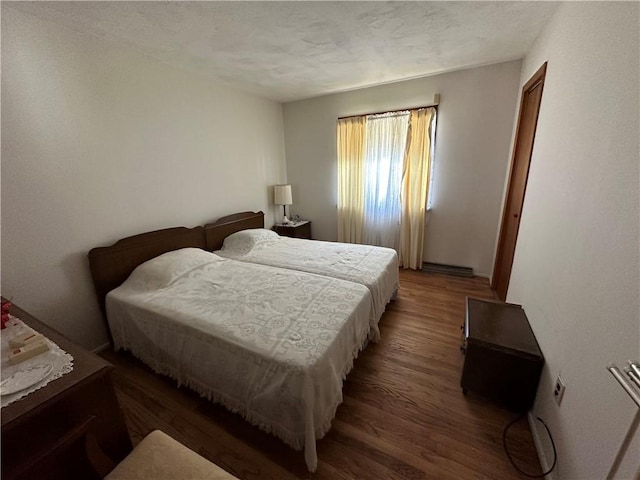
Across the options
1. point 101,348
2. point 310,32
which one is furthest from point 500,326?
point 101,348

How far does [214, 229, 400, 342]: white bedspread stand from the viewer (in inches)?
86.5

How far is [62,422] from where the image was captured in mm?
912

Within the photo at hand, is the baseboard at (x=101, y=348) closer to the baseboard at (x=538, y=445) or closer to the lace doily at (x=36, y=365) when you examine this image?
the lace doily at (x=36, y=365)

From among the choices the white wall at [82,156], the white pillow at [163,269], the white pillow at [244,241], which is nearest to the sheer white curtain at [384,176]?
the white pillow at [244,241]

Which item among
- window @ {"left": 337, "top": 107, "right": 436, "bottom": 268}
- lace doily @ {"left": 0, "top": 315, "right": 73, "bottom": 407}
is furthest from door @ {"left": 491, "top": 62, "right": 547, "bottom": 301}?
lace doily @ {"left": 0, "top": 315, "right": 73, "bottom": 407}

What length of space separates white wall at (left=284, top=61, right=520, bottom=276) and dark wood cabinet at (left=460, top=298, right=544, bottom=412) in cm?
187

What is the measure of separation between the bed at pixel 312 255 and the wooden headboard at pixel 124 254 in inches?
18.3

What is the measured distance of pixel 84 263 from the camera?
201cm

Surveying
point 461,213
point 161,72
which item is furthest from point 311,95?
point 461,213

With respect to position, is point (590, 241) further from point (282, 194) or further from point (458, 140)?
point (282, 194)

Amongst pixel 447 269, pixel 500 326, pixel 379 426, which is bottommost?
pixel 379 426

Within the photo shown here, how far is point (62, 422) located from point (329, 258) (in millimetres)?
2061

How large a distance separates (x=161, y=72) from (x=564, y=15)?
320 cm

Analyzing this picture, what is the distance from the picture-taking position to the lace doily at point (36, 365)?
87cm
